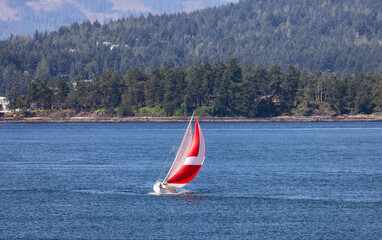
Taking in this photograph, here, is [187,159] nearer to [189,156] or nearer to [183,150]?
[189,156]

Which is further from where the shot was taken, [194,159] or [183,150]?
[194,159]

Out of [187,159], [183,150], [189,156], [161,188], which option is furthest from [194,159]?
[161,188]

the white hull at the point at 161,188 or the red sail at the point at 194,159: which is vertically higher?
the red sail at the point at 194,159

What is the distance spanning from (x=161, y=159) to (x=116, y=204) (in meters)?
35.6

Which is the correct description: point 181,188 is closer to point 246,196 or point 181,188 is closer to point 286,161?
point 246,196

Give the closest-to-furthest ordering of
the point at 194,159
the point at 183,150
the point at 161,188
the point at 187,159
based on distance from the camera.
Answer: the point at 183,150
the point at 194,159
the point at 187,159
the point at 161,188

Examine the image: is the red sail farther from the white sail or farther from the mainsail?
the white sail

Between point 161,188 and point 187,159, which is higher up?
point 187,159

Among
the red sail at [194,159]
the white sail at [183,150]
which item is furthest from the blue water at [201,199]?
the white sail at [183,150]

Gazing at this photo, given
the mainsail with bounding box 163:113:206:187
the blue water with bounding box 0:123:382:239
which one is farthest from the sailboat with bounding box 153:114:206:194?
the blue water with bounding box 0:123:382:239

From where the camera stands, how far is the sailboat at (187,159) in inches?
2062

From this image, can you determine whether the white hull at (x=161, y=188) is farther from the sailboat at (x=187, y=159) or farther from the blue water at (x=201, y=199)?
the blue water at (x=201, y=199)

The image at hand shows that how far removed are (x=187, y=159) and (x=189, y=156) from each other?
345 mm

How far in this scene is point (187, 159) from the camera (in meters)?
53.2
